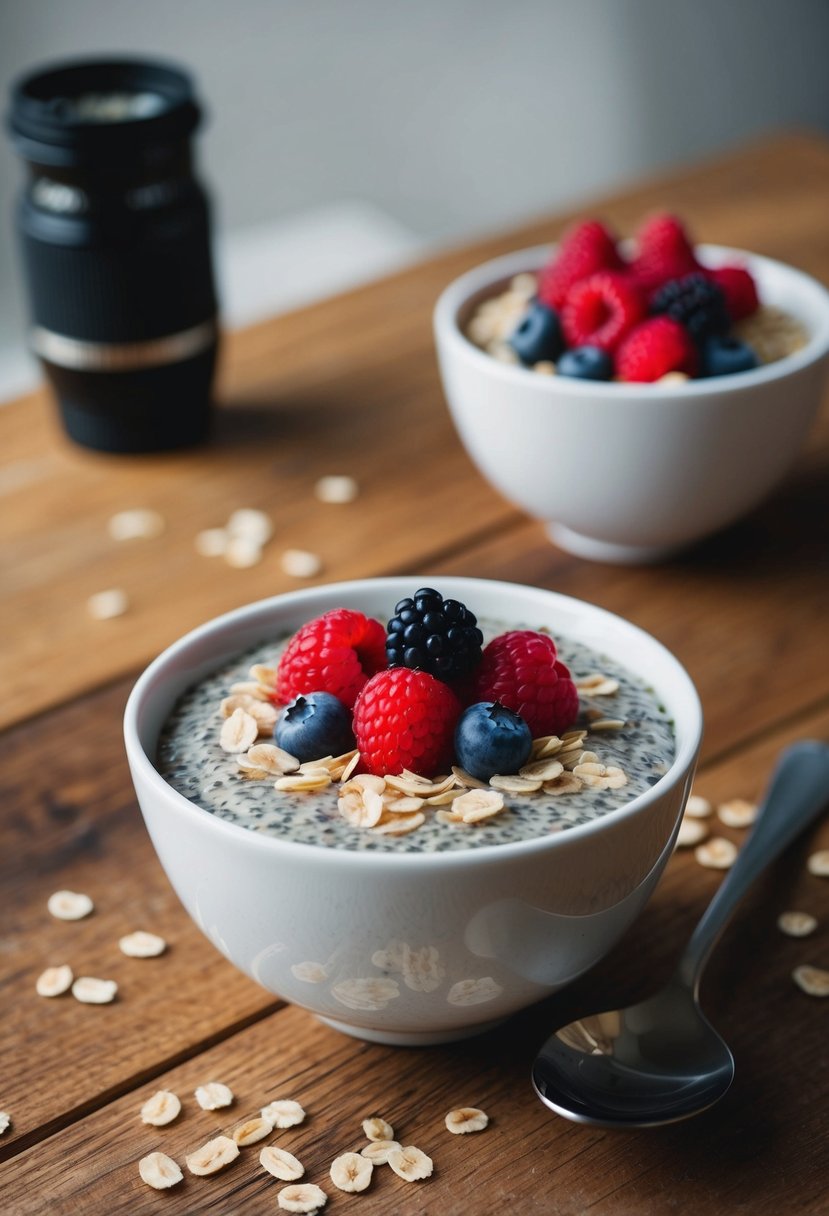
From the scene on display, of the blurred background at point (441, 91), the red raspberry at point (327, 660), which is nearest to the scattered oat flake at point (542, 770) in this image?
the red raspberry at point (327, 660)

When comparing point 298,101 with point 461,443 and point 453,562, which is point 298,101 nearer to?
point 461,443

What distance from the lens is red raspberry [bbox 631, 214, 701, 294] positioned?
122 cm

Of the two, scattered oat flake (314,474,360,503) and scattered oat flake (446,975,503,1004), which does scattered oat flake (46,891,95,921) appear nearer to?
scattered oat flake (446,975,503,1004)

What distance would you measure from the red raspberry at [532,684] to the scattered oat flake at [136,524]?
0.58m

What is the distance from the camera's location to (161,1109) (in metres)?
0.73

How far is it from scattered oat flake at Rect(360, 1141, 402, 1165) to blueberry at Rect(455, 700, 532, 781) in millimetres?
182

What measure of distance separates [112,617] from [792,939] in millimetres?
594

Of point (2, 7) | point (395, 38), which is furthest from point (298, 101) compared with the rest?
point (2, 7)

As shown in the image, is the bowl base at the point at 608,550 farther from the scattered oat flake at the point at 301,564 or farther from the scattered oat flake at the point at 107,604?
the scattered oat flake at the point at 107,604

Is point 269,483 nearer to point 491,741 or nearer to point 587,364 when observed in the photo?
point 587,364

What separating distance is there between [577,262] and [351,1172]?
0.78 m

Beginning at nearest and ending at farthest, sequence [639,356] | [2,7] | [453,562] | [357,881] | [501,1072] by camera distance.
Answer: [357,881] → [501,1072] → [639,356] → [453,562] → [2,7]

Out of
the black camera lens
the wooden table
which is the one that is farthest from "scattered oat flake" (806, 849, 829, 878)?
the black camera lens

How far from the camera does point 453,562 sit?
→ 123 cm
